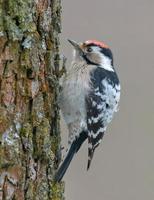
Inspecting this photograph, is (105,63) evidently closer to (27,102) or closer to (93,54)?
(93,54)

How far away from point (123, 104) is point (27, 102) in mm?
4591

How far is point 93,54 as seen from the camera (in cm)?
584

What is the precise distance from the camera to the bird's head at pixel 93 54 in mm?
5844

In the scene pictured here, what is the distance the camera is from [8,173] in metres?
4.37

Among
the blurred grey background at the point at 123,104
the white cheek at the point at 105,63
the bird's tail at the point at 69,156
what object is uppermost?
the white cheek at the point at 105,63

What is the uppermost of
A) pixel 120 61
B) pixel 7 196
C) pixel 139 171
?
pixel 7 196

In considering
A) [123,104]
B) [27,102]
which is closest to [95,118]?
[27,102]

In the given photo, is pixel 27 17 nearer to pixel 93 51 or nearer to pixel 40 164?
pixel 40 164

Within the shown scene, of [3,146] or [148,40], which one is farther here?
[148,40]

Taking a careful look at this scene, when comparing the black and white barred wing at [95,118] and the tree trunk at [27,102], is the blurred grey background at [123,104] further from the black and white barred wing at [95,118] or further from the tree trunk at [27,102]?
the tree trunk at [27,102]

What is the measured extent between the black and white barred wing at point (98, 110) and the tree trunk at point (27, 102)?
61cm

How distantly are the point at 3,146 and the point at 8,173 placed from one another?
5.8 inches

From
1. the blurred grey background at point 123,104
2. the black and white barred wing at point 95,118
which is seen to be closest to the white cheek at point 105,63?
the black and white barred wing at point 95,118

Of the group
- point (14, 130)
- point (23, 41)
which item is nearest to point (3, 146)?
point (14, 130)
